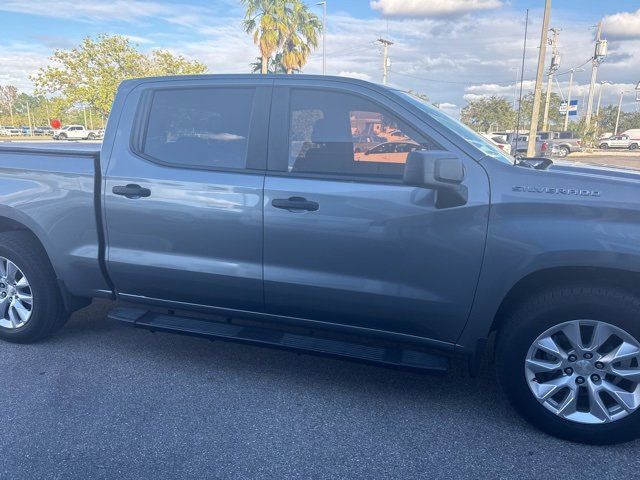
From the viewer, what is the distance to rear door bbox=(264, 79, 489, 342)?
9.11 ft

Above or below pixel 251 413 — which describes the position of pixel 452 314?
above

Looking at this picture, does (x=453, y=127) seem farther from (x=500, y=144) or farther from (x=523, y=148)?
(x=523, y=148)

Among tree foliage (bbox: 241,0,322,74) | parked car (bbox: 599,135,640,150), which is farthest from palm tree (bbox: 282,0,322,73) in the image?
parked car (bbox: 599,135,640,150)

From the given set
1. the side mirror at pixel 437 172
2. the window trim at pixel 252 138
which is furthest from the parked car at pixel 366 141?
the window trim at pixel 252 138

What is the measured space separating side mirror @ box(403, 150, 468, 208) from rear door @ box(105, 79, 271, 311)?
3.02ft

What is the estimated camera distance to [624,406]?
8.68 ft

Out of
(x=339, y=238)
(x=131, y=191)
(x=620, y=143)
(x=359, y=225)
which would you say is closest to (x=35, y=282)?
(x=131, y=191)

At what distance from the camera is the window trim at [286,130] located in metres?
2.96

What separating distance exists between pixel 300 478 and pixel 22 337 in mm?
2546

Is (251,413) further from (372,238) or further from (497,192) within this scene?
(497,192)

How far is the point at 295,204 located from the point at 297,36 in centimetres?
2693

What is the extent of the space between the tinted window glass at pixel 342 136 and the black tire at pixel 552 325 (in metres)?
1.09

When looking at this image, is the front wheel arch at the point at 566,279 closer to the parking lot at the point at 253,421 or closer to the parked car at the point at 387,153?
the parking lot at the point at 253,421

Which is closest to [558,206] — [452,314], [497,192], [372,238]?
[497,192]
